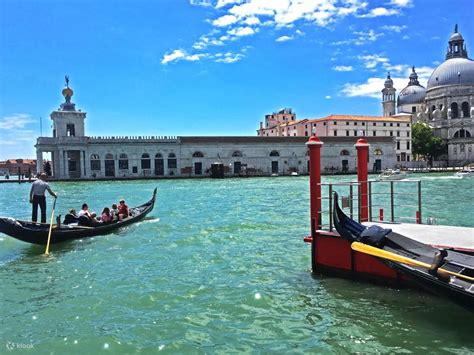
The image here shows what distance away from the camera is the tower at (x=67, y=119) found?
56219mm

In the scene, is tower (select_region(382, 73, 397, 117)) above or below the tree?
above

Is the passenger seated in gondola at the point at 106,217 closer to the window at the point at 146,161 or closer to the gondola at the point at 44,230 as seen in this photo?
the gondola at the point at 44,230

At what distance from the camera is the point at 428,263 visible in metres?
4.91

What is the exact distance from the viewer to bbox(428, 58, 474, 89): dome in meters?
72.7

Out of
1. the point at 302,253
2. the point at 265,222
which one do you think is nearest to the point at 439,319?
the point at 302,253

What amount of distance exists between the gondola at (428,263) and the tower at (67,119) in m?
55.9

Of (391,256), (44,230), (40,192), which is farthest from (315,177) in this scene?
(40,192)

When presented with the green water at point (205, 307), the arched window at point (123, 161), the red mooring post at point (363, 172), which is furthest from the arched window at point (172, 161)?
the red mooring post at point (363, 172)

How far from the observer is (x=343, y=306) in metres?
5.70

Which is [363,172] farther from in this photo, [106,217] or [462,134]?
[462,134]

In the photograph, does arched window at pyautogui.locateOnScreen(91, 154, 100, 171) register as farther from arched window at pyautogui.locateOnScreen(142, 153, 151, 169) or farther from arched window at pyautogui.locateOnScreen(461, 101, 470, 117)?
arched window at pyautogui.locateOnScreen(461, 101, 470, 117)

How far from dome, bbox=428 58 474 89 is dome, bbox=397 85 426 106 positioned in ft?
18.3

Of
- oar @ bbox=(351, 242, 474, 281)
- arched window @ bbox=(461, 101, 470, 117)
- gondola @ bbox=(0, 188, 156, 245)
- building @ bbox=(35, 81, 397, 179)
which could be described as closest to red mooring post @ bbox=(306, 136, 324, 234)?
oar @ bbox=(351, 242, 474, 281)

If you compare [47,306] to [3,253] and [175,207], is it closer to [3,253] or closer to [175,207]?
[3,253]
